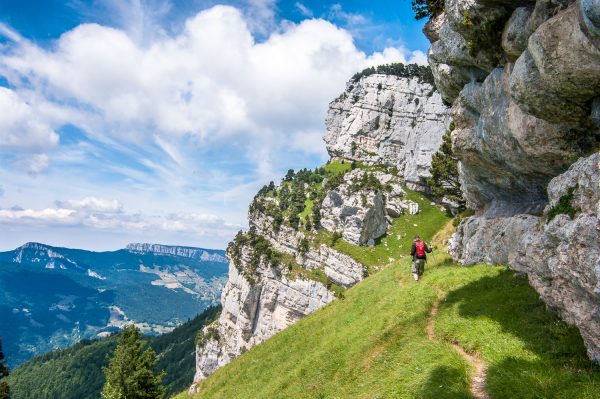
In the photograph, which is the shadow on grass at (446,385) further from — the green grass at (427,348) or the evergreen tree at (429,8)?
the evergreen tree at (429,8)

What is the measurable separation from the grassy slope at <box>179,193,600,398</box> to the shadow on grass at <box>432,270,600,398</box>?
4 centimetres

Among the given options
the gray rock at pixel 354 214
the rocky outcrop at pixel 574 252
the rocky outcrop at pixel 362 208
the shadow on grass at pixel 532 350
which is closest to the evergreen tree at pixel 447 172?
the shadow on grass at pixel 532 350

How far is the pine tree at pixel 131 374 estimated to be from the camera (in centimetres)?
4166

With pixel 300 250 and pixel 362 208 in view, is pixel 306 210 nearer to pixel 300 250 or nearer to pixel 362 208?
pixel 300 250

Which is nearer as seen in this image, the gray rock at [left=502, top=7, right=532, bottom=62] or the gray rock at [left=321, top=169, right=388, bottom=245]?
the gray rock at [left=502, top=7, right=532, bottom=62]

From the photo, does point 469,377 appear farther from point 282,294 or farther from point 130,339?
point 282,294

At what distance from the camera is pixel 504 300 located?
802 inches

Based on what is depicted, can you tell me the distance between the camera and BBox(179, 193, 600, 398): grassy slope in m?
13.9

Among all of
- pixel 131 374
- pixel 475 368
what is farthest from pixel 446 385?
pixel 131 374

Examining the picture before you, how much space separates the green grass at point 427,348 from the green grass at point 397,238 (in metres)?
108

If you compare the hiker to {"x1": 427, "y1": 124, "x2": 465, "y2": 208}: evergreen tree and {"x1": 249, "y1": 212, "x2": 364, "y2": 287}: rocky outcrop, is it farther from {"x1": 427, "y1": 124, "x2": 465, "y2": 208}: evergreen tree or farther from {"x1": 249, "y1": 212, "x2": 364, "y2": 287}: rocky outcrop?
{"x1": 249, "y1": 212, "x2": 364, "y2": 287}: rocky outcrop

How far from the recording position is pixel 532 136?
80.7 ft

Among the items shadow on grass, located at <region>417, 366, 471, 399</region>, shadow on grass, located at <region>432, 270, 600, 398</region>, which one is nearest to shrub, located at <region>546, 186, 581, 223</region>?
shadow on grass, located at <region>432, 270, 600, 398</region>

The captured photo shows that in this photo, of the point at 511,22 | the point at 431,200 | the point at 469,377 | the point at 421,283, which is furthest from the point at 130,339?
the point at 431,200
